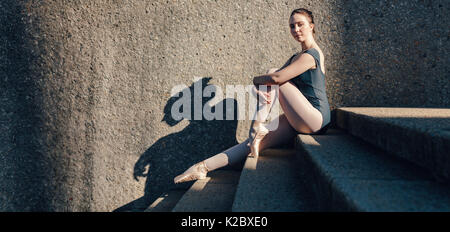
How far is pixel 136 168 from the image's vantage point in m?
3.23

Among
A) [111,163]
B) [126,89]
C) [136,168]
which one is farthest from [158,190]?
[126,89]

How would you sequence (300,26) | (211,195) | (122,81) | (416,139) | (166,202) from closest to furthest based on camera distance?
(416,139) < (211,195) < (300,26) < (166,202) < (122,81)

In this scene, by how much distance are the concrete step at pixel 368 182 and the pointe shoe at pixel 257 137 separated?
2.06 feet

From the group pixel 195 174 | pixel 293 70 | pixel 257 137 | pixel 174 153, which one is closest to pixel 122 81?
pixel 174 153

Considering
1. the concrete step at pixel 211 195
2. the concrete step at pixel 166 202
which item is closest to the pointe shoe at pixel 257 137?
the concrete step at pixel 211 195

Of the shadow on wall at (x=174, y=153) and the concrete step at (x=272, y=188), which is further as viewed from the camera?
the shadow on wall at (x=174, y=153)

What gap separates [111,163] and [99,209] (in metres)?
0.59

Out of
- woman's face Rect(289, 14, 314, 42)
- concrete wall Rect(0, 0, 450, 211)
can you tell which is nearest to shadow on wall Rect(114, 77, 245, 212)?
concrete wall Rect(0, 0, 450, 211)

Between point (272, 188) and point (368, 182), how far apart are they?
2.32ft

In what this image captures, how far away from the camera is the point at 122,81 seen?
320 centimetres

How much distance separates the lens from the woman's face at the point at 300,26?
245 cm

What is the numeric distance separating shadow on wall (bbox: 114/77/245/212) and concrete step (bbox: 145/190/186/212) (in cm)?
11

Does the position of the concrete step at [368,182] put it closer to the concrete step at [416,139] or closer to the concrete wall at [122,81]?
the concrete step at [416,139]

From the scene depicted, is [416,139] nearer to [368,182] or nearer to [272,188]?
[368,182]
